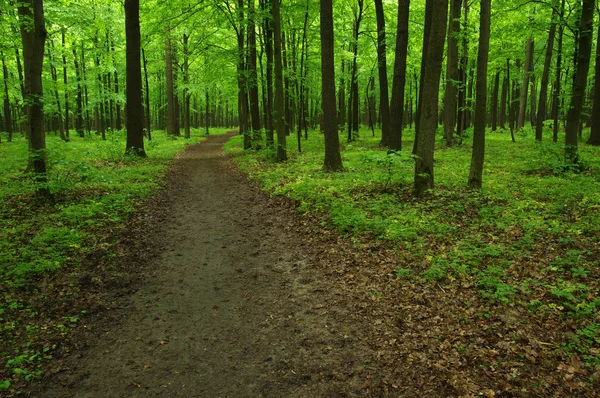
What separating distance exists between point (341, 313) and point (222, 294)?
1958 mm

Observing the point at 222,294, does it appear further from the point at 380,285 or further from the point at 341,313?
the point at 380,285

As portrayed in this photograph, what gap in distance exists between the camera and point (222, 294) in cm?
573

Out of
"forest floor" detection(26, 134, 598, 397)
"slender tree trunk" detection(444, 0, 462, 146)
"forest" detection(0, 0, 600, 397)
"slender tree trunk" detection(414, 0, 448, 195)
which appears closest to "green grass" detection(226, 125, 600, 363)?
"forest" detection(0, 0, 600, 397)

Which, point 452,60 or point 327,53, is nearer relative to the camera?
point 327,53

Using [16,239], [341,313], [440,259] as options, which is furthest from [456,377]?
[16,239]

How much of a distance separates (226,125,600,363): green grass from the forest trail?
1.74 meters

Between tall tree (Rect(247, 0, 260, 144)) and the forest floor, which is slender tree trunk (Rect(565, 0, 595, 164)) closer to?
the forest floor

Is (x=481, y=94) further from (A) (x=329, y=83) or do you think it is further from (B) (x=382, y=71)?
(B) (x=382, y=71)

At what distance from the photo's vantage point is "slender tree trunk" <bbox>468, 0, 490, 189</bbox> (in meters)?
8.30

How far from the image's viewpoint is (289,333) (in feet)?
15.5

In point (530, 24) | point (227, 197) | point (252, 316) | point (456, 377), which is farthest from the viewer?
point (530, 24)

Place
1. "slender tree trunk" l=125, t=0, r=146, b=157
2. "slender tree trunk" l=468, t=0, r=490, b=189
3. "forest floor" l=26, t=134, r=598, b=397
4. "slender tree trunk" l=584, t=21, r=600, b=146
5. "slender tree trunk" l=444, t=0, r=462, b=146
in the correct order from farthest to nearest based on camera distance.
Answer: "slender tree trunk" l=584, t=21, r=600, b=146
"slender tree trunk" l=125, t=0, r=146, b=157
"slender tree trunk" l=444, t=0, r=462, b=146
"slender tree trunk" l=468, t=0, r=490, b=189
"forest floor" l=26, t=134, r=598, b=397

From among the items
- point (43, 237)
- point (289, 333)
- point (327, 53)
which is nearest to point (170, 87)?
point (327, 53)

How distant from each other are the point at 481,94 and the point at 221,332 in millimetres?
8061
